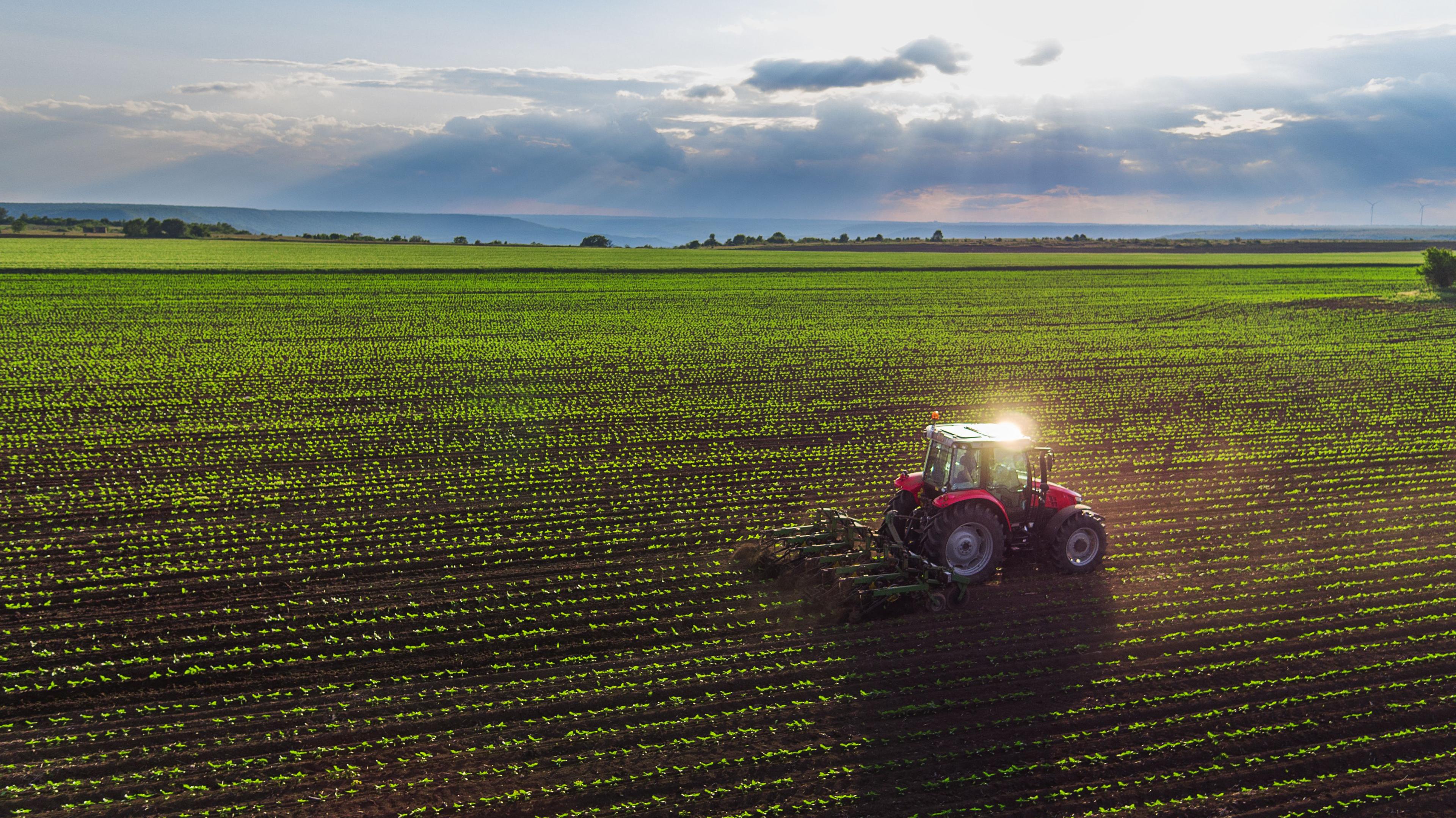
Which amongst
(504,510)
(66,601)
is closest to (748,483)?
(504,510)

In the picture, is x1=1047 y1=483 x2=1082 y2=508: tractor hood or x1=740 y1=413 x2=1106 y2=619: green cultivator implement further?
x1=1047 y1=483 x2=1082 y2=508: tractor hood

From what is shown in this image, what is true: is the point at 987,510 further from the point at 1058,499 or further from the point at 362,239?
the point at 362,239

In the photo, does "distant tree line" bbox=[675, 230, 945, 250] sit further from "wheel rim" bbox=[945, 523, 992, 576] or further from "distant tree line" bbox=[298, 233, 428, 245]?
"wheel rim" bbox=[945, 523, 992, 576]

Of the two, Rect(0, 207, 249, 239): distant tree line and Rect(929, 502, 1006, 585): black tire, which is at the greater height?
Rect(0, 207, 249, 239): distant tree line

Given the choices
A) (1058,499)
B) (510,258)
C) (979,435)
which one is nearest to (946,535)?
(979,435)

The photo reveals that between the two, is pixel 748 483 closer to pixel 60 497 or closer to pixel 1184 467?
pixel 1184 467

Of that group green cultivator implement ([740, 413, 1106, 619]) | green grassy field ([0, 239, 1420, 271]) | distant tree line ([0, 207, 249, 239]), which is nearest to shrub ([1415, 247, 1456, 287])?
green grassy field ([0, 239, 1420, 271])
